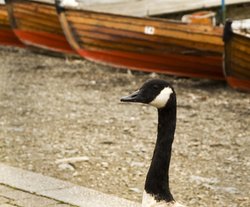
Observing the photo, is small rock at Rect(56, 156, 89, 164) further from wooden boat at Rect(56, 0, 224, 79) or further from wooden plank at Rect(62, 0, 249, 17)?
wooden plank at Rect(62, 0, 249, 17)

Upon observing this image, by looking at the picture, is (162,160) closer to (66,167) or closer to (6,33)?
(66,167)

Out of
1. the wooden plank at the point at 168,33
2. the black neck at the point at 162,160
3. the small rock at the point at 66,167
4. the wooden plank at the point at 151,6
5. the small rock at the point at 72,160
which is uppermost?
the black neck at the point at 162,160

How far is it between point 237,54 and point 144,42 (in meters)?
2.55

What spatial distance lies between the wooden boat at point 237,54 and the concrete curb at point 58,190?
657 centimetres

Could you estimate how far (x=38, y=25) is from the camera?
1914cm

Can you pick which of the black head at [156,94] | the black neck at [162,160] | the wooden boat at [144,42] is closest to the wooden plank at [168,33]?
the wooden boat at [144,42]

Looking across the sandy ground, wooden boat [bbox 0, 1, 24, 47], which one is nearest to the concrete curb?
the sandy ground

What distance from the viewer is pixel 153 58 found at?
16.5m

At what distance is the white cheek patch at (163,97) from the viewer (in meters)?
5.54

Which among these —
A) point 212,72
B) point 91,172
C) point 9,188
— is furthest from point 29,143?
point 212,72

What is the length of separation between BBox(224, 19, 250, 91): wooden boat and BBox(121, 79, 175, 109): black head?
8748mm

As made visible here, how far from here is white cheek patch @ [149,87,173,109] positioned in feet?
18.2

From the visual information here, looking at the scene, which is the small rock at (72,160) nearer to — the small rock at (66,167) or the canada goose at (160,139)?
the small rock at (66,167)

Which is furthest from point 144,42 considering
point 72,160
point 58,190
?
point 58,190
